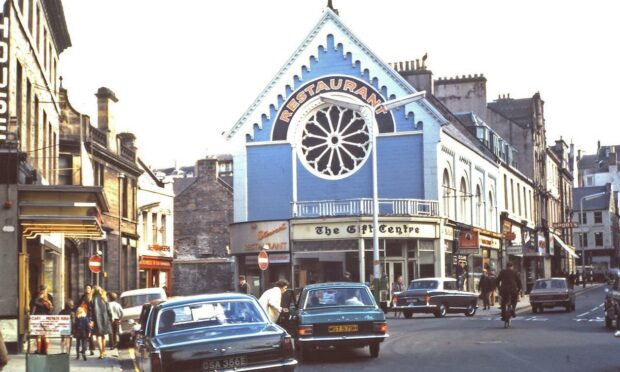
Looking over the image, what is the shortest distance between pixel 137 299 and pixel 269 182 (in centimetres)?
2101

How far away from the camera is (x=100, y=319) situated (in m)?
24.7

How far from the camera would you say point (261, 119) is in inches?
2015

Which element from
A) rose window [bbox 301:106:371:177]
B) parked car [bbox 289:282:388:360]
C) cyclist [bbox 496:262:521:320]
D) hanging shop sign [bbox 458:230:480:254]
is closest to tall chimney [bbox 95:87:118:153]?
rose window [bbox 301:106:371:177]

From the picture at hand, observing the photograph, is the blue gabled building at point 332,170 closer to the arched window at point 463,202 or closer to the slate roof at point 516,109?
the arched window at point 463,202

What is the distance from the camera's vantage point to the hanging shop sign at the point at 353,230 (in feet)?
152

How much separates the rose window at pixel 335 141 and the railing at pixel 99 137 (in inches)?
386

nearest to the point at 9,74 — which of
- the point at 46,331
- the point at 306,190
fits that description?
the point at 46,331

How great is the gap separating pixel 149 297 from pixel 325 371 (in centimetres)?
1420

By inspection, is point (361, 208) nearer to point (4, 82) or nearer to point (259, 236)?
point (259, 236)

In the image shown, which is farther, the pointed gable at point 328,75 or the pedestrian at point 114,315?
the pointed gable at point 328,75

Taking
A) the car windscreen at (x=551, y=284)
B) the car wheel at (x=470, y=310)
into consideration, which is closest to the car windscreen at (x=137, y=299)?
the car wheel at (x=470, y=310)

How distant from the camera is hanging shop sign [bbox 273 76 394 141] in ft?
162

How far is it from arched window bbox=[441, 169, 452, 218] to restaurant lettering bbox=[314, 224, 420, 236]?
3.43 metres

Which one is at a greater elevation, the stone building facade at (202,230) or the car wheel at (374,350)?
the stone building facade at (202,230)
